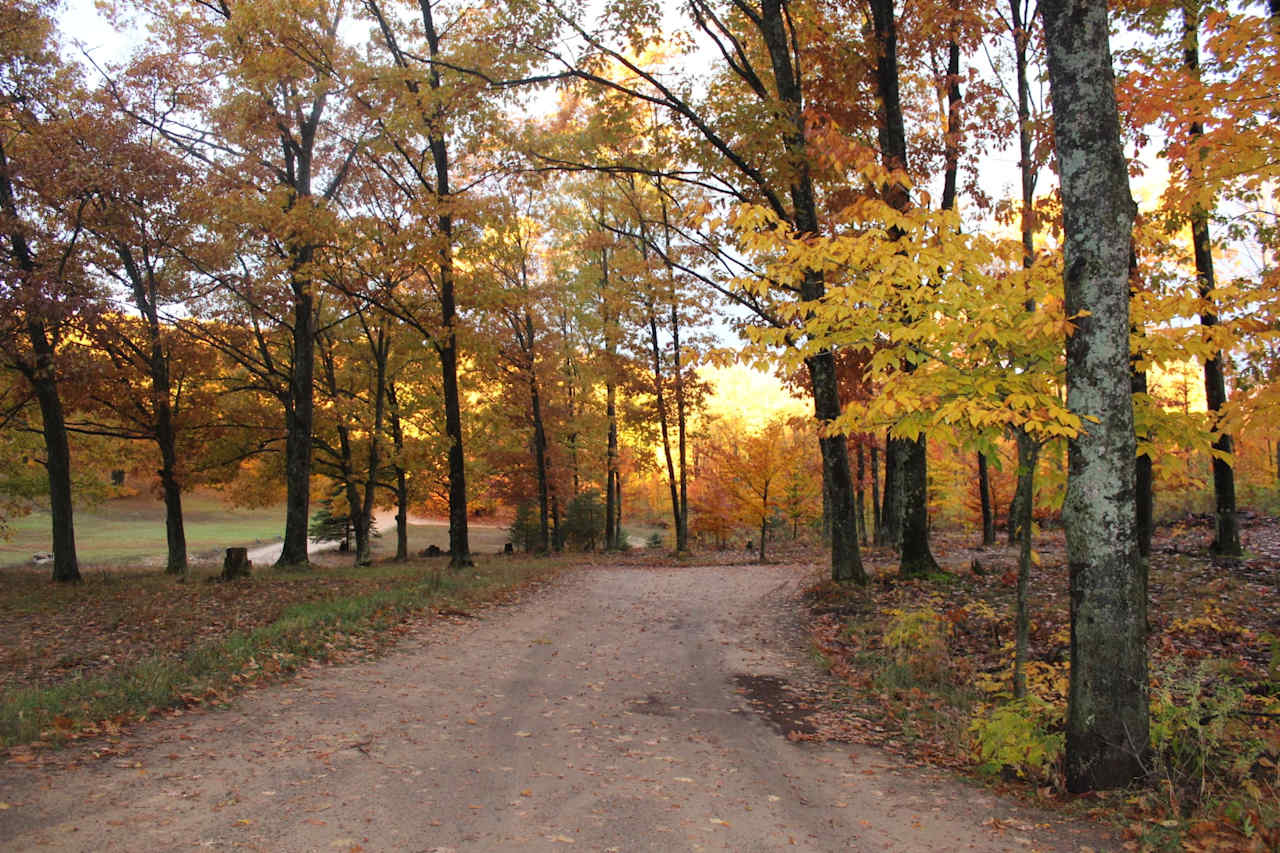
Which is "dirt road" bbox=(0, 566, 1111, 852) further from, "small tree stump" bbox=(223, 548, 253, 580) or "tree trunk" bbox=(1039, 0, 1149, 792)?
"small tree stump" bbox=(223, 548, 253, 580)

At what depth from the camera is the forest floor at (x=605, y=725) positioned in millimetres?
4062

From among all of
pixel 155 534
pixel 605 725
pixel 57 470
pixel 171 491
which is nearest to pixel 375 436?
pixel 171 491

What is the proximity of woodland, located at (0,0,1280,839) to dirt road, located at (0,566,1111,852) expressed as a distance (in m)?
1.31

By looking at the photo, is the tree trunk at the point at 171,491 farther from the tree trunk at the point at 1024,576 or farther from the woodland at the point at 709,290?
the tree trunk at the point at 1024,576

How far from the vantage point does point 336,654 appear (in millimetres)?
7926

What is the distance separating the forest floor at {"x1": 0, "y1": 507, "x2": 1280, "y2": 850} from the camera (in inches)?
160

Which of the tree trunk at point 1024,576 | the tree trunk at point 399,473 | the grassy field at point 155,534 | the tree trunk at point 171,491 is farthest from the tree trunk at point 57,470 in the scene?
the tree trunk at point 1024,576

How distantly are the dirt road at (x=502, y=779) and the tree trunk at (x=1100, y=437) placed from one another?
0.66m

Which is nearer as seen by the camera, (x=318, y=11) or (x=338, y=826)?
(x=338, y=826)

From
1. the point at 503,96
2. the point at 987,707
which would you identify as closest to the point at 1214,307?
the point at 987,707

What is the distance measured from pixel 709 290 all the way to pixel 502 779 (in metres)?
19.7

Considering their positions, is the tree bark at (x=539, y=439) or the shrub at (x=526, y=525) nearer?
the tree bark at (x=539, y=439)

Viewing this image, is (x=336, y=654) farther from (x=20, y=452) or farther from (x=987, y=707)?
(x=20, y=452)

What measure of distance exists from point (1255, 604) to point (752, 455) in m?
15.8
